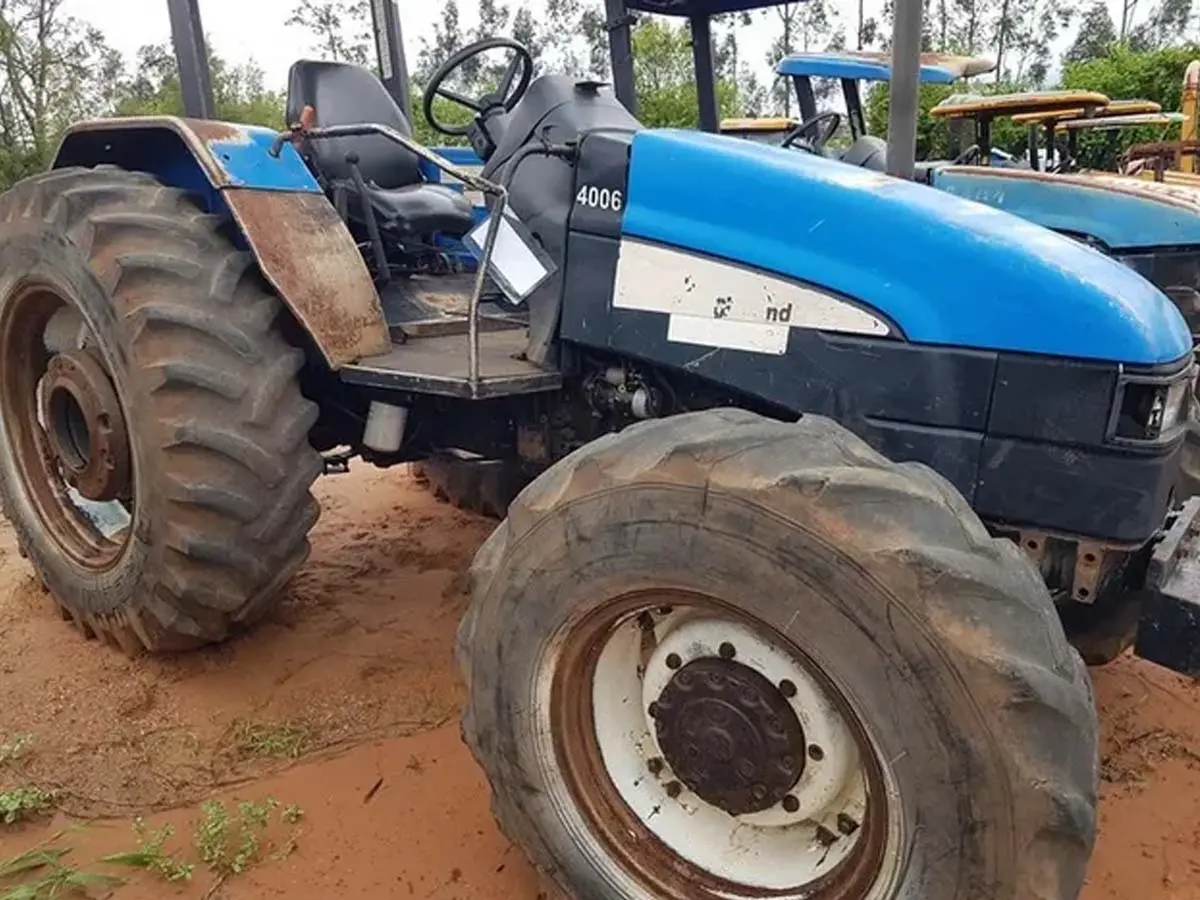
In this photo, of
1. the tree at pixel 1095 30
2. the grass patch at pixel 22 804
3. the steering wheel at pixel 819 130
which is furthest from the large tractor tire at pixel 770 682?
the tree at pixel 1095 30

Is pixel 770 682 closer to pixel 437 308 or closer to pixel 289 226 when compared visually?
pixel 289 226

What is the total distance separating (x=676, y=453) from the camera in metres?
1.91

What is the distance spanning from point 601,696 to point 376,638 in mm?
1588

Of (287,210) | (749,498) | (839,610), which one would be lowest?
(839,610)

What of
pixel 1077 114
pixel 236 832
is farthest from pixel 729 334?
pixel 1077 114

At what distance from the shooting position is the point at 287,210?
10.0 ft

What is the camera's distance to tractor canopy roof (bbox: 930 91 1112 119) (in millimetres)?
7113

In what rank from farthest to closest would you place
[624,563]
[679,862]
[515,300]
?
[515,300] → [679,862] → [624,563]

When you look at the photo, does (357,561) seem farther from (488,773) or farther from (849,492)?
(849,492)

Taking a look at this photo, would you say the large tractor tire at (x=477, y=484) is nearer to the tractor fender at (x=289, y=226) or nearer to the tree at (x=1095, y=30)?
the tractor fender at (x=289, y=226)

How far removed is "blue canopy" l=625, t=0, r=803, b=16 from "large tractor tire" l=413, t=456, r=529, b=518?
1.67 meters

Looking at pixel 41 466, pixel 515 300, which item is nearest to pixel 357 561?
pixel 41 466

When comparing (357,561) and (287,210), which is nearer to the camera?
(287,210)

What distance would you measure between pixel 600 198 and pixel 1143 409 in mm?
1286
